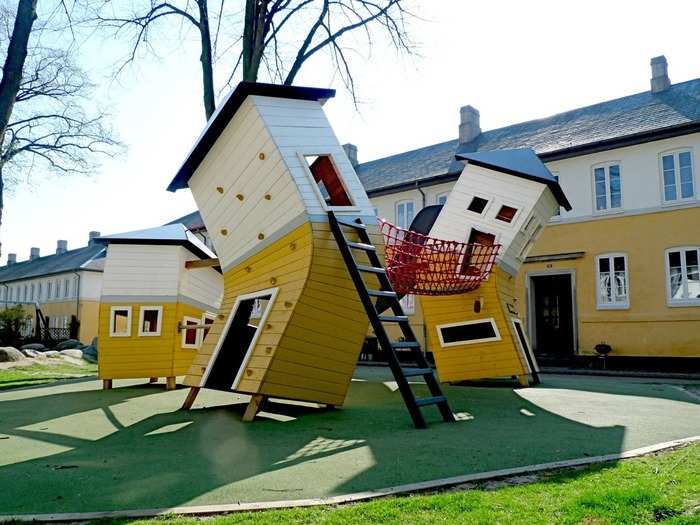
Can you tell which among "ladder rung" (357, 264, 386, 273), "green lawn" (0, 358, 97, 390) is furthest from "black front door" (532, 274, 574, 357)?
"ladder rung" (357, 264, 386, 273)

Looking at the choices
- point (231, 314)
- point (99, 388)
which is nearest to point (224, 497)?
point (231, 314)

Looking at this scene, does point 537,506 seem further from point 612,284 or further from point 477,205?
point 612,284

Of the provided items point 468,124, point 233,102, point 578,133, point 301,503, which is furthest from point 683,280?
point 301,503

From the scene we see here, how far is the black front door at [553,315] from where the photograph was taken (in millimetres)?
23750

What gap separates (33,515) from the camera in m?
3.50

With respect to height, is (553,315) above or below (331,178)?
below

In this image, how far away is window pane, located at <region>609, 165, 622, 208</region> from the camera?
73.7 feet

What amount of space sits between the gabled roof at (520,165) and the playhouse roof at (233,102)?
5021 mm

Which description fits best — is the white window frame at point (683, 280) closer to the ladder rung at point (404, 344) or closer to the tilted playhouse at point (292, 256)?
the tilted playhouse at point (292, 256)

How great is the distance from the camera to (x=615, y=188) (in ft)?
74.2

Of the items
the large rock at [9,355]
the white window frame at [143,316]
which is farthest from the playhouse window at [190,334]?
the large rock at [9,355]

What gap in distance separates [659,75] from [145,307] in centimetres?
2316

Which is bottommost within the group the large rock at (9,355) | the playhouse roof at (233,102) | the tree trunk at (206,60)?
the large rock at (9,355)

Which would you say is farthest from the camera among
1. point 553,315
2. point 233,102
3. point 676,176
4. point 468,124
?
point 468,124
